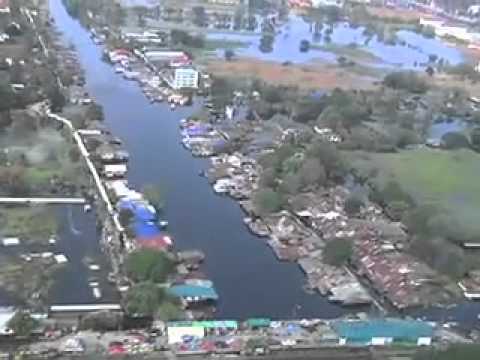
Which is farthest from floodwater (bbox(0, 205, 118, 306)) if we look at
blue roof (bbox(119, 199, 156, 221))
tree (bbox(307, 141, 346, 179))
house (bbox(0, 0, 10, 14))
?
house (bbox(0, 0, 10, 14))

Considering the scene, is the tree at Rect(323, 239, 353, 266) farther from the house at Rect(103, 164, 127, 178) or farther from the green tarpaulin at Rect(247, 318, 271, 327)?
the house at Rect(103, 164, 127, 178)

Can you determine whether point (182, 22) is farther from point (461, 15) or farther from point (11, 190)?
point (11, 190)

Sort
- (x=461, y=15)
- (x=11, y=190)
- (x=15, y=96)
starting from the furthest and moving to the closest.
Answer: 1. (x=461, y=15)
2. (x=15, y=96)
3. (x=11, y=190)

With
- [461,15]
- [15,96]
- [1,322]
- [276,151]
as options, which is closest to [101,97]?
[15,96]

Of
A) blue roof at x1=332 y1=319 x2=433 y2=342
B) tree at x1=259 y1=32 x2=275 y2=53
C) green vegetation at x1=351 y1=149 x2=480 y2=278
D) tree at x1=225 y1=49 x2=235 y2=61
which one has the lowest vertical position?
tree at x1=259 y1=32 x2=275 y2=53

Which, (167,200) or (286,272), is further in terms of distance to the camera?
(167,200)

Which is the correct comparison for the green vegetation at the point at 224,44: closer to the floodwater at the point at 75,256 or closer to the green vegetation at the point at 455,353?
the floodwater at the point at 75,256

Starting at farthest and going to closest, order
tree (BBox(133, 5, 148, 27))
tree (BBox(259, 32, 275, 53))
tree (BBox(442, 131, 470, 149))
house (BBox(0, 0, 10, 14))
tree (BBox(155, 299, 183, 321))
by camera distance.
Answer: tree (BBox(133, 5, 148, 27)) < tree (BBox(259, 32, 275, 53)) < house (BBox(0, 0, 10, 14)) < tree (BBox(442, 131, 470, 149)) < tree (BBox(155, 299, 183, 321))
